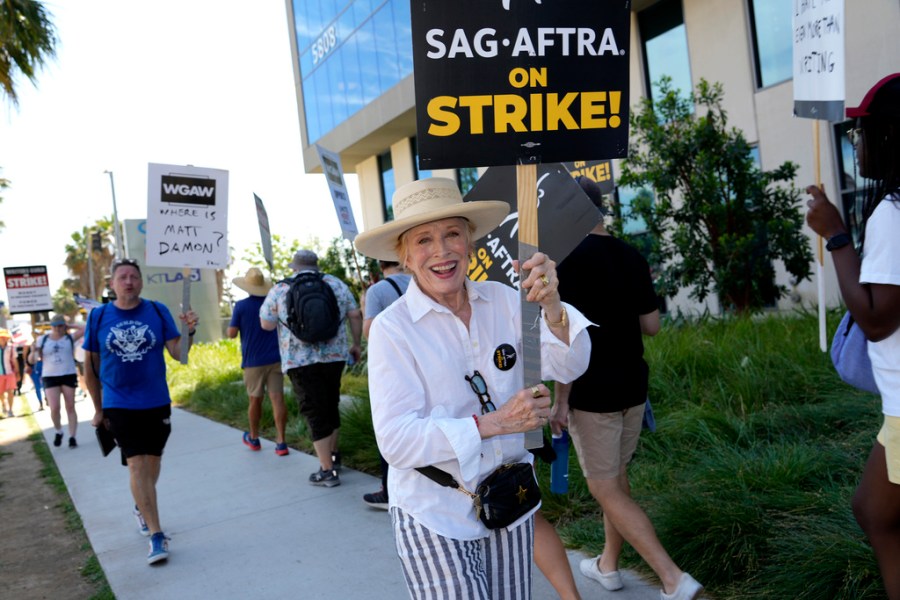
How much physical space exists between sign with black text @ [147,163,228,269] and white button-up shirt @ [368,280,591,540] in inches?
182

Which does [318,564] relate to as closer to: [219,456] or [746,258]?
[219,456]

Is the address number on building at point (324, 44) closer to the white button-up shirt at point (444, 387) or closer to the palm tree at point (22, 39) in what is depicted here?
the palm tree at point (22, 39)

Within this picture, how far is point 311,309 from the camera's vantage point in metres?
6.57

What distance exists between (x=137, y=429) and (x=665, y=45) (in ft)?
37.4

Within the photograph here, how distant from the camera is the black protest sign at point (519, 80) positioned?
96.8 inches

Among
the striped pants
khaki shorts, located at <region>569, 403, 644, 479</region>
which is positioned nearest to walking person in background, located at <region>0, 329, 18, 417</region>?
khaki shorts, located at <region>569, 403, 644, 479</region>

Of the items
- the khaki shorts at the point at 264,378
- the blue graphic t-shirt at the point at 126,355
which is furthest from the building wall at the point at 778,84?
the blue graphic t-shirt at the point at 126,355

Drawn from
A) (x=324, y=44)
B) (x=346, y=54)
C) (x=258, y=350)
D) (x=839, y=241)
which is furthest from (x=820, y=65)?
(x=324, y=44)

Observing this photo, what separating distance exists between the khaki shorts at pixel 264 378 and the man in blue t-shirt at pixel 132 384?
113 inches

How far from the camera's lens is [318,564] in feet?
16.2

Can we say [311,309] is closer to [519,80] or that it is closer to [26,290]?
[519,80]

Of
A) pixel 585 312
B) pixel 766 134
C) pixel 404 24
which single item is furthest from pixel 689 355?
pixel 404 24

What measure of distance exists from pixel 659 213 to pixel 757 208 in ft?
3.70

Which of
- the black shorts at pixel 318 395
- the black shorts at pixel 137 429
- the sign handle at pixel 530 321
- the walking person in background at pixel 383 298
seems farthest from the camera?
the black shorts at pixel 318 395
